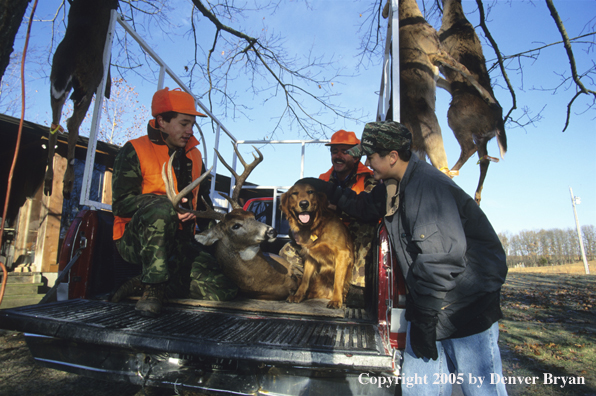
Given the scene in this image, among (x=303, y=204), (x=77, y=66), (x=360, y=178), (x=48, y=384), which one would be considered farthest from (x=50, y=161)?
(x=360, y=178)

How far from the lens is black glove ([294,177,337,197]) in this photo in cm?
371

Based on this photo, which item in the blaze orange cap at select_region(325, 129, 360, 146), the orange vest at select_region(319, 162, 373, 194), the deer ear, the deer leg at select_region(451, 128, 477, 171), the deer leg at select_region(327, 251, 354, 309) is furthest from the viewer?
the deer leg at select_region(451, 128, 477, 171)

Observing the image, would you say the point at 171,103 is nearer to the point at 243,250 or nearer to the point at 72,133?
the point at 72,133

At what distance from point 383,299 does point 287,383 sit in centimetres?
85

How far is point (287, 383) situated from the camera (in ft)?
6.61

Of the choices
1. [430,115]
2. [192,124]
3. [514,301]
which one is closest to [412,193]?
[192,124]

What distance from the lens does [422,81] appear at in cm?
543

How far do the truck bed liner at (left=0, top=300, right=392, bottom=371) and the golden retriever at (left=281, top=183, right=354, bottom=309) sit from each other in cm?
126

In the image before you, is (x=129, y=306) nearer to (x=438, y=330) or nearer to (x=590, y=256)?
(x=438, y=330)

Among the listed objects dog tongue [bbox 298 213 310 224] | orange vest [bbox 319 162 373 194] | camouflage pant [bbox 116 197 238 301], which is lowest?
camouflage pant [bbox 116 197 238 301]

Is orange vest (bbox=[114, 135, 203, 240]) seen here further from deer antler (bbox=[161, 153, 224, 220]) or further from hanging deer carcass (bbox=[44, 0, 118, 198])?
hanging deer carcass (bbox=[44, 0, 118, 198])

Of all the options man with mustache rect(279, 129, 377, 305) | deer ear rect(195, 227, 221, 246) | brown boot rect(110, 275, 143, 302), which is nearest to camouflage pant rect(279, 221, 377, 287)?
man with mustache rect(279, 129, 377, 305)

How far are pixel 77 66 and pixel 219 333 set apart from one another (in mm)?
3756

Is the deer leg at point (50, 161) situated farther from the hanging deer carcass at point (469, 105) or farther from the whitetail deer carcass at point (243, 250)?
the hanging deer carcass at point (469, 105)
